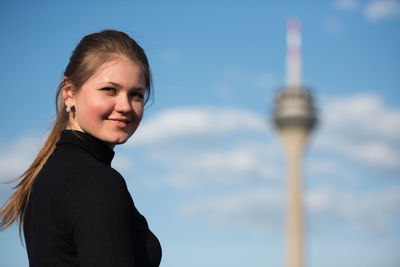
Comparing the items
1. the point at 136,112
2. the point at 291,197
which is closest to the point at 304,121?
the point at 291,197

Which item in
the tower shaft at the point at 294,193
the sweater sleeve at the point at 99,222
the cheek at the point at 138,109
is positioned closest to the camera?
the sweater sleeve at the point at 99,222

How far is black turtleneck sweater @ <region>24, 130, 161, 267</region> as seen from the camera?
202 cm

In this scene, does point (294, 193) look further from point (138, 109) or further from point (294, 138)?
point (138, 109)

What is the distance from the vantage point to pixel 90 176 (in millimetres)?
2070

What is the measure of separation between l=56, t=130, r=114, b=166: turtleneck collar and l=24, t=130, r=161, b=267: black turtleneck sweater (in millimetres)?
78

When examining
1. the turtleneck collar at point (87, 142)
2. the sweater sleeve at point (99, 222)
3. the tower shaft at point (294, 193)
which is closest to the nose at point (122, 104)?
the turtleneck collar at point (87, 142)

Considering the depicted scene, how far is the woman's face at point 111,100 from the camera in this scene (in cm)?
242

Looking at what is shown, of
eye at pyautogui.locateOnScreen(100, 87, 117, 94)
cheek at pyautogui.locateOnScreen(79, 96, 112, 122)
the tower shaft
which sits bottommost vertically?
cheek at pyautogui.locateOnScreen(79, 96, 112, 122)

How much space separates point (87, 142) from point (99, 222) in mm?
534

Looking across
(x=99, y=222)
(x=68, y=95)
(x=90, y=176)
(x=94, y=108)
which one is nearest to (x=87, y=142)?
(x=94, y=108)

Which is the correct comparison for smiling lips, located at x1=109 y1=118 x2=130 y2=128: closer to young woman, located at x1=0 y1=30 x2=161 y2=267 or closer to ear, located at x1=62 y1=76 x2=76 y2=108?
young woman, located at x1=0 y1=30 x2=161 y2=267

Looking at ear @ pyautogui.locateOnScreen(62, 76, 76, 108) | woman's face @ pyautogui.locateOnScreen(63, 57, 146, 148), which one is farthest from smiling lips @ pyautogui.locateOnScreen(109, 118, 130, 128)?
ear @ pyautogui.locateOnScreen(62, 76, 76, 108)

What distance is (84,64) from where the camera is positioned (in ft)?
8.04

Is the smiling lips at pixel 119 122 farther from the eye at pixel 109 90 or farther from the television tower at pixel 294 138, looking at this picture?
the television tower at pixel 294 138
